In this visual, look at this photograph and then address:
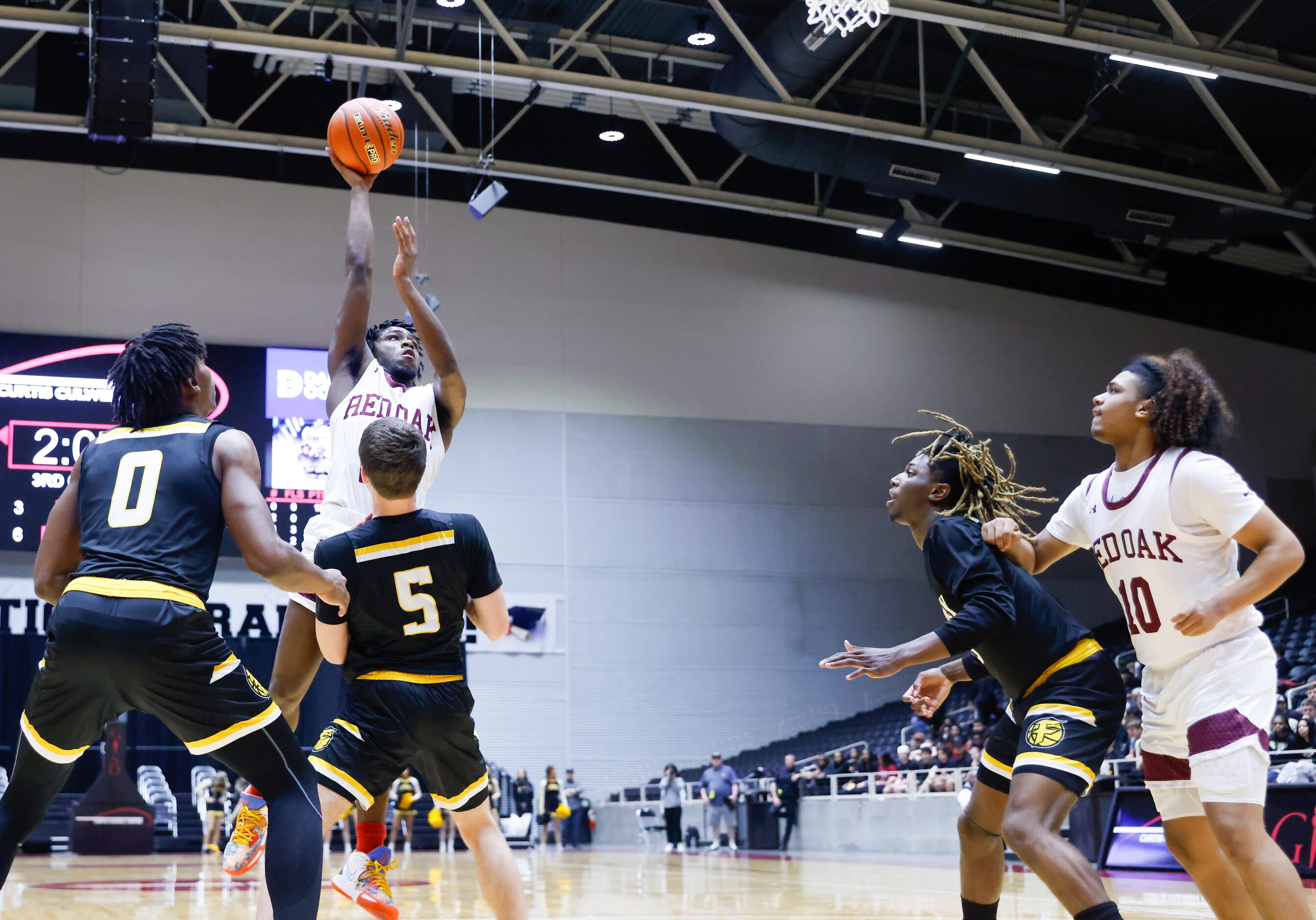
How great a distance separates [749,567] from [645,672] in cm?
240

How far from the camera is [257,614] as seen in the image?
19.0 metres

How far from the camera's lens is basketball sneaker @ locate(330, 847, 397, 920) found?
402 cm

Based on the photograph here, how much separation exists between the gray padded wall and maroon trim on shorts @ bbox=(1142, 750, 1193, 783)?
16.5 metres

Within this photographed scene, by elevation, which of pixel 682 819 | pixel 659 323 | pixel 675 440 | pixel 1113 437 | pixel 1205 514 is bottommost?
pixel 682 819

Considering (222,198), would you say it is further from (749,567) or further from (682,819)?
(682,819)

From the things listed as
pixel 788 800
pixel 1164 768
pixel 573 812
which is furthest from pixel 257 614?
pixel 1164 768

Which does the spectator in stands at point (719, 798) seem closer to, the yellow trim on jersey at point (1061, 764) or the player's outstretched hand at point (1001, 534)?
the player's outstretched hand at point (1001, 534)

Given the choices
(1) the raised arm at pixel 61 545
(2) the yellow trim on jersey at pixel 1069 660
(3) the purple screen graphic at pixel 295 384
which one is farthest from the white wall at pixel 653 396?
(2) the yellow trim on jersey at pixel 1069 660

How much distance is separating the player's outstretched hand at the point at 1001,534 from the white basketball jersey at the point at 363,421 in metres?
1.81

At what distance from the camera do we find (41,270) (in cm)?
1895

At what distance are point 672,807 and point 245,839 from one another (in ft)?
48.9

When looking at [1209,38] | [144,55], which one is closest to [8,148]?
[144,55]

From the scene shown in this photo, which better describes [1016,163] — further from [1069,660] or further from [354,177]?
[1069,660]

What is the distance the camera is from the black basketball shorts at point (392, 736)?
374 cm
